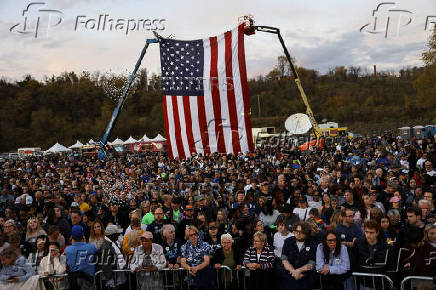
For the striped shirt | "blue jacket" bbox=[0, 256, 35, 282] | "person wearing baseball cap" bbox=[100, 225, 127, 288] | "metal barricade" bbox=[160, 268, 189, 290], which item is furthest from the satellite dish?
"blue jacket" bbox=[0, 256, 35, 282]

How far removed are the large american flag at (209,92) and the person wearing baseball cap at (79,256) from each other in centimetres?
280

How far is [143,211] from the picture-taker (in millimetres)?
8008

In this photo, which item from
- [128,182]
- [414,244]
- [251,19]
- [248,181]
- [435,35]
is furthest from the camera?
[435,35]

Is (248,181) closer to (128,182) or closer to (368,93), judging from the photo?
(128,182)

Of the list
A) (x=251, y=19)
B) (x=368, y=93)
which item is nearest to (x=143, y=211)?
(x=251, y=19)

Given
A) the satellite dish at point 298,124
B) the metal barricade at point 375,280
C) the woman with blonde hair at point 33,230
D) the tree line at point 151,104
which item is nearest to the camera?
the metal barricade at point 375,280

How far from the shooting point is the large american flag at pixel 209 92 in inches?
282

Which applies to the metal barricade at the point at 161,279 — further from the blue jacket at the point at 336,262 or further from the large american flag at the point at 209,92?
the large american flag at the point at 209,92

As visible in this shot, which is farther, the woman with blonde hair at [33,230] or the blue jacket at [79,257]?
the woman with blonde hair at [33,230]

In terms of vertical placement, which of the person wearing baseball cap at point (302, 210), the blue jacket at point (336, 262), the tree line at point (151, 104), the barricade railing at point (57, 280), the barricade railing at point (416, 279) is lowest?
the barricade railing at point (57, 280)

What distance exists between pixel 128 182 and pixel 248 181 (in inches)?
209

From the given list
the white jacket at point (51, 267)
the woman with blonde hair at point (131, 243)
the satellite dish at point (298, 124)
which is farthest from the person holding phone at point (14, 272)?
the satellite dish at point (298, 124)

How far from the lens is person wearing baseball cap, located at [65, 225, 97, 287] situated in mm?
4992

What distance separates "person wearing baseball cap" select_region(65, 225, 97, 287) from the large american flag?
280cm
